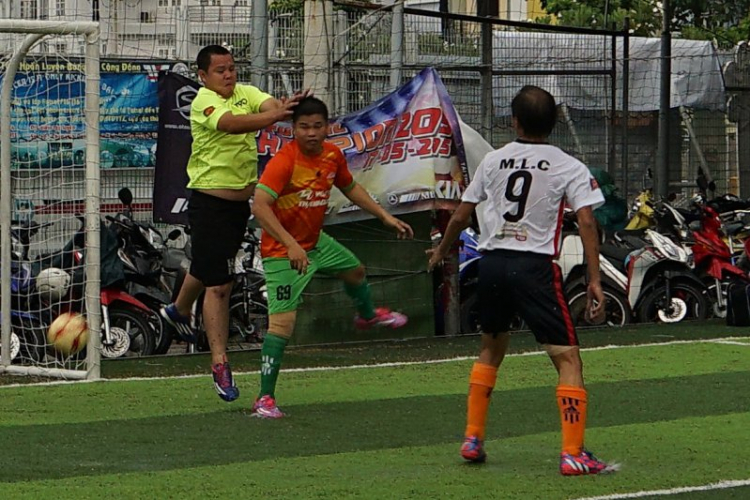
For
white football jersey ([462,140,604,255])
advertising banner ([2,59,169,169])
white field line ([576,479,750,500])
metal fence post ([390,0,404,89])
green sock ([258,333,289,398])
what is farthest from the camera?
metal fence post ([390,0,404,89])

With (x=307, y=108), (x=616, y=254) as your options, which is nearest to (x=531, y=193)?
(x=307, y=108)

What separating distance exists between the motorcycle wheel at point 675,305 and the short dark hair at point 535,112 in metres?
8.72

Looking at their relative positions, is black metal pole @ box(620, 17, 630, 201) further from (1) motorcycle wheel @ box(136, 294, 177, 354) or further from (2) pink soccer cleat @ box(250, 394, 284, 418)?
(2) pink soccer cleat @ box(250, 394, 284, 418)

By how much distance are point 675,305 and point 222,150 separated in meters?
7.44

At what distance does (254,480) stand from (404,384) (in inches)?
162

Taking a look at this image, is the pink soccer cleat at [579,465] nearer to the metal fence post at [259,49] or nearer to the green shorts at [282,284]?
the green shorts at [282,284]

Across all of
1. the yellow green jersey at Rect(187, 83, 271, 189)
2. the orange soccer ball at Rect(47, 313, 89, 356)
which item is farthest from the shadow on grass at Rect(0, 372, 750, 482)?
the orange soccer ball at Rect(47, 313, 89, 356)

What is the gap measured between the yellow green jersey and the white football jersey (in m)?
2.74

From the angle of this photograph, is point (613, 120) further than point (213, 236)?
Yes

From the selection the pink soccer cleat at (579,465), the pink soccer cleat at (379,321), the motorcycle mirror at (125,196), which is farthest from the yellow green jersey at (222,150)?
the motorcycle mirror at (125,196)

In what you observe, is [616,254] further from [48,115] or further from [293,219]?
[293,219]

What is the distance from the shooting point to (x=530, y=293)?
289 inches

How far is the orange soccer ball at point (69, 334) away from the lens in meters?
11.6

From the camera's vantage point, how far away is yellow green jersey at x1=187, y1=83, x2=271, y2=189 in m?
9.74
